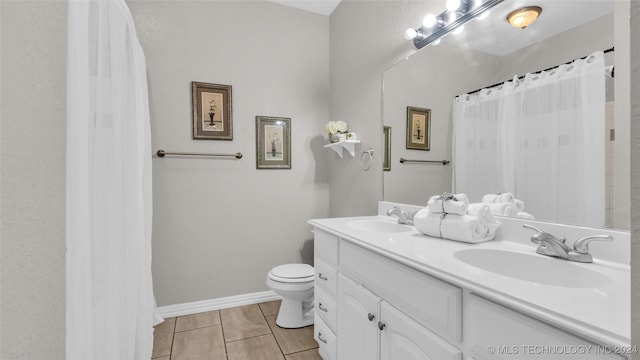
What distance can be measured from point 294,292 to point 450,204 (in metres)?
1.22

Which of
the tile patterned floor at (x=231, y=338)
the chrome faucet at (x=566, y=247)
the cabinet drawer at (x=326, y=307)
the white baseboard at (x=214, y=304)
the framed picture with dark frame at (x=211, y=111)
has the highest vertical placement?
the framed picture with dark frame at (x=211, y=111)

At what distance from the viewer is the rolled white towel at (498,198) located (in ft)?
4.05

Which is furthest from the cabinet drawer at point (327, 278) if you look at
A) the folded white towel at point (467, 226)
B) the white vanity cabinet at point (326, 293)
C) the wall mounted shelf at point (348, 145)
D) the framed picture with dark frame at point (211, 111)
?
the framed picture with dark frame at point (211, 111)

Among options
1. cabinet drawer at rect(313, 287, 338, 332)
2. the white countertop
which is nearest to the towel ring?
cabinet drawer at rect(313, 287, 338, 332)

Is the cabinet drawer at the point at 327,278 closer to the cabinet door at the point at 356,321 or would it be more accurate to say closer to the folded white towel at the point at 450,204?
the cabinet door at the point at 356,321

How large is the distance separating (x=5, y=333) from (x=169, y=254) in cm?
171

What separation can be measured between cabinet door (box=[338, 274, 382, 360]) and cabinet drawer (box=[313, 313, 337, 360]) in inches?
3.6

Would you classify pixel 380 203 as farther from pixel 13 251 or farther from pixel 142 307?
pixel 13 251

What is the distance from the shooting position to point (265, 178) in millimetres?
2510

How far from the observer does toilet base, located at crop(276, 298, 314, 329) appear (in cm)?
208

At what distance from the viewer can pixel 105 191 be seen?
45.8 inches

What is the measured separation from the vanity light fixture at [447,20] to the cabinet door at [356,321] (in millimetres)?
1356

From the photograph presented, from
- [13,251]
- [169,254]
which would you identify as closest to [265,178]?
[169,254]

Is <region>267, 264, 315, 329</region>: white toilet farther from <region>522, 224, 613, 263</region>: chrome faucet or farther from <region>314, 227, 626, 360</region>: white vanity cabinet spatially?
<region>522, 224, 613, 263</region>: chrome faucet
